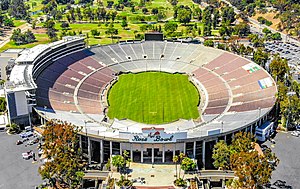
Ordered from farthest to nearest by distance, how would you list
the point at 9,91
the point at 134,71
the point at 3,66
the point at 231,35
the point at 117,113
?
the point at 231,35
the point at 134,71
the point at 3,66
the point at 117,113
the point at 9,91

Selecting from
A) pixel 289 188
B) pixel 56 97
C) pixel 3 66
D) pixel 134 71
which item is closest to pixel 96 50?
pixel 134 71

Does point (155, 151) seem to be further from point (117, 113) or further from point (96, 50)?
point (96, 50)

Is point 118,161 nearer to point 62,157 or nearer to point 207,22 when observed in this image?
point 62,157

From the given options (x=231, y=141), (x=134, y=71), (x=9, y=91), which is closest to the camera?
(x=231, y=141)

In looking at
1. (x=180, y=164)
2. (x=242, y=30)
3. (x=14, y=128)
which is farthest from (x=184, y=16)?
(x=180, y=164)

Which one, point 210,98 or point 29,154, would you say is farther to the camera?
point 210,98

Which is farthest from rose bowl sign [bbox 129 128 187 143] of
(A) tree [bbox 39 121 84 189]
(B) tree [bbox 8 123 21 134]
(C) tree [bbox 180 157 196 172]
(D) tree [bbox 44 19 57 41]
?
(D) tree [bbox 44 19 57 41]

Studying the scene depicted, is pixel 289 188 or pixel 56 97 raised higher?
pixel 56 97

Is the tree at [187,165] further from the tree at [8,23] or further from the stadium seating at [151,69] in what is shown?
the tree at [8,23]
